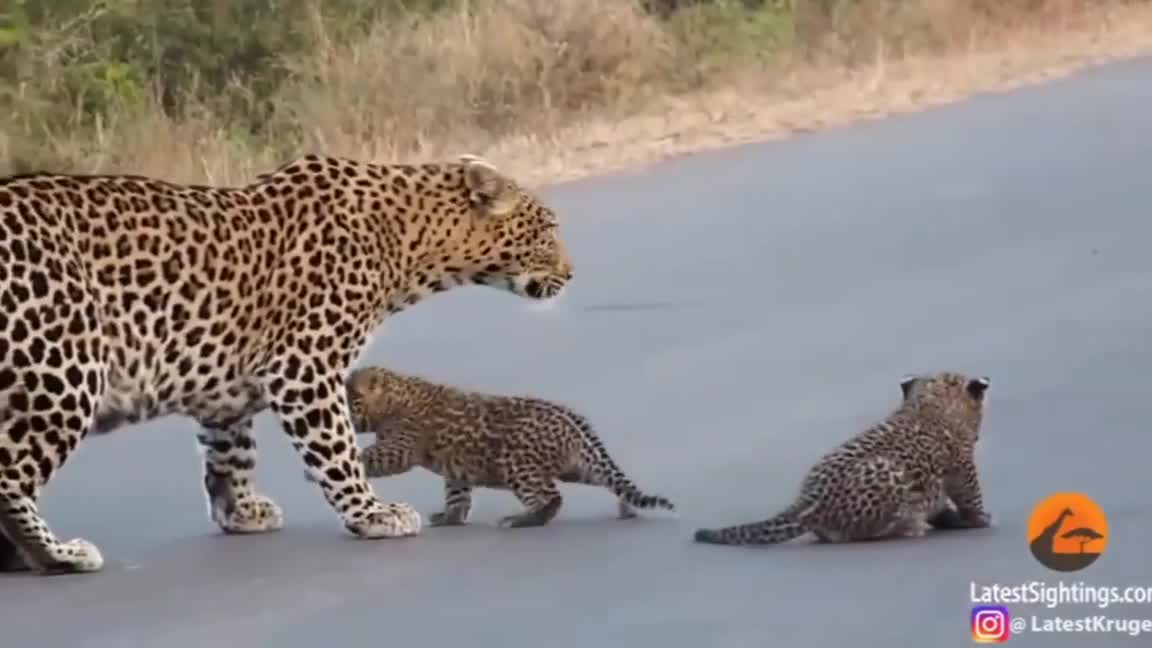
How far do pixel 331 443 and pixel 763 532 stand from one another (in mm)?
1338

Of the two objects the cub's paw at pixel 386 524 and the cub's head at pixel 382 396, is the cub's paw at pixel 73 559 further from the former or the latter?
the cub's head at pixel 382 396

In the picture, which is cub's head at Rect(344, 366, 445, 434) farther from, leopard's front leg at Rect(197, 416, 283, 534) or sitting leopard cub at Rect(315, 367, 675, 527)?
leopard's front leg at Rect(197, 416, 283, 534)

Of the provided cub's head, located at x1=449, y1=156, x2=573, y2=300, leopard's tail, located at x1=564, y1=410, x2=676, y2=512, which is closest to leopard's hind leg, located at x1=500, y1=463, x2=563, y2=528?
leopard's tail, located at x1=564, y1=410, x2=676, y2=512

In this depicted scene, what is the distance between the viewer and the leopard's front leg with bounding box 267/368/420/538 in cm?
915

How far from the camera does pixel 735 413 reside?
36.6ft

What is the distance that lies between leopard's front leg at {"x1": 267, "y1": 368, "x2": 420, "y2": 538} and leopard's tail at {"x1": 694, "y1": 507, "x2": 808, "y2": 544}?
99cm

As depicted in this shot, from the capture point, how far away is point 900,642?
7758 mm

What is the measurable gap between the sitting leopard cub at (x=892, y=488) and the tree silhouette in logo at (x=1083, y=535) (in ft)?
0.90

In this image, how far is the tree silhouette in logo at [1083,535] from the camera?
8.83 m

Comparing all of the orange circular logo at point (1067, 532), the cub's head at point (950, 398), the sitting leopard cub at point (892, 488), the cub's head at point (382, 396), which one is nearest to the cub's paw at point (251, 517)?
the cub's head at point (382, 396)

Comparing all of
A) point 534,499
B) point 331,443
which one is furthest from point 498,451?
point 331,443

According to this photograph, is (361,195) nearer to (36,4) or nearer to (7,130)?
(7,130)

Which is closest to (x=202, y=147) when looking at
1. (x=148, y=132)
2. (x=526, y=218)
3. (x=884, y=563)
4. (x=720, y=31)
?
(x=148, y=132)

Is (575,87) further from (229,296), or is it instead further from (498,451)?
(229,296)
